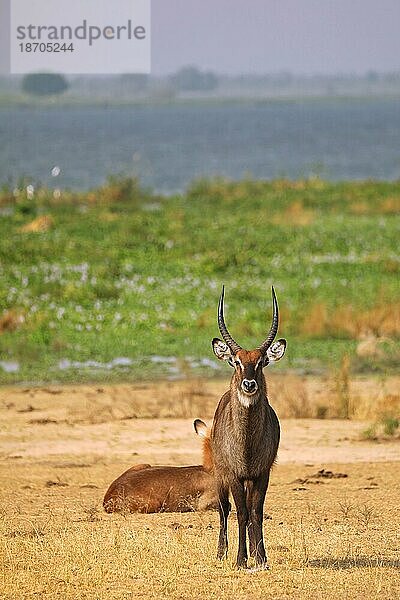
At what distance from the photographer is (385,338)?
1922cm

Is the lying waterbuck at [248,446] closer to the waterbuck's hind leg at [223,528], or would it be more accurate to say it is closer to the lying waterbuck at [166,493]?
the waterbuck's hind leg at [223,528]

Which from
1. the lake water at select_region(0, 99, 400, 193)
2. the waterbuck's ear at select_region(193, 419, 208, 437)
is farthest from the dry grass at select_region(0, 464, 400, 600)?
the lake water at select_region(0, 99, 400, 193)

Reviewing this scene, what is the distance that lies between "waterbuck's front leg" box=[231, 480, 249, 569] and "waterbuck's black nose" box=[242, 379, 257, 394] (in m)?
0.65

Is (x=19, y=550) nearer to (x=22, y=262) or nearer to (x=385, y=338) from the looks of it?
(x=385, y=338)

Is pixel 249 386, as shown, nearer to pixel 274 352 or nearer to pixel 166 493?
pixel 274 352

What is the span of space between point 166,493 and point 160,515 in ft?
0.67

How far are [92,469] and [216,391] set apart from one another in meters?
3.74

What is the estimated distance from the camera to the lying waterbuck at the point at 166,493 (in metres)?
11.0

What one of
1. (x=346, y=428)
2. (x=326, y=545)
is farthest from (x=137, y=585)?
(x=346, y=428)

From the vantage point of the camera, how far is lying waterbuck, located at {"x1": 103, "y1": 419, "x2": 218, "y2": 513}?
1095 centimetres

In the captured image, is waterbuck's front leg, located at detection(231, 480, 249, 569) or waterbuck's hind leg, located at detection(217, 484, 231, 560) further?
waterbuck's hind leg, located at detection(217, 484, 231, 560)

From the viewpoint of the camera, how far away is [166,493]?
11016 mm

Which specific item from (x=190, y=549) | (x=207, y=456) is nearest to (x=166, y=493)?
(x=207, y=456)

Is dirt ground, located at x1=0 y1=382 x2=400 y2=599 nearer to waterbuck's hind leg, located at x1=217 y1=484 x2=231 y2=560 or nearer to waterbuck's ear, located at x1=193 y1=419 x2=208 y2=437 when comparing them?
waterbuck's hind leg, located at x1=217 y1=484 x2=231 y2=560
